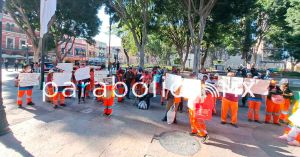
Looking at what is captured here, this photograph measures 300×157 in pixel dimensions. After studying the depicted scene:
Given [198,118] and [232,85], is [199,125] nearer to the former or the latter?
[198,118]

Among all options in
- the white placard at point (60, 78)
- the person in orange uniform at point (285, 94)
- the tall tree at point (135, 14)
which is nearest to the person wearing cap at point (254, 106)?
the person in orange uniform at point (285, 94)

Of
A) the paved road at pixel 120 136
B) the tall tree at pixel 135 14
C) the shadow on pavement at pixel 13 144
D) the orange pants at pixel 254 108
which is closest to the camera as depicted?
the shadow on pavement at pixel 13 144

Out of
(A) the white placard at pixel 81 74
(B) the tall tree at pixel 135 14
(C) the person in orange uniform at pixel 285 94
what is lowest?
(C) the person in orange uniform at pixel 285 94

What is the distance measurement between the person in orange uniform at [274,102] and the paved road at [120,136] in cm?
45

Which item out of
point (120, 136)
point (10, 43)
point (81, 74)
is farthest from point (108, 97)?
point (10, 43)

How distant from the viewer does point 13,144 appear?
5.34m

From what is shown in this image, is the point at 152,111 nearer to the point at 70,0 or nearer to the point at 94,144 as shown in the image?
the point at 94,144

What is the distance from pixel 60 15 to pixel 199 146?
69.5 feet

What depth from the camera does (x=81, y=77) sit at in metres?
9.79

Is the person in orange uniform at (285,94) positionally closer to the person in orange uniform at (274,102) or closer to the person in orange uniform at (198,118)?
the person in orange uniform at (274,102)

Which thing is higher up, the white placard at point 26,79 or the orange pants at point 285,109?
the white placard at point 26,79

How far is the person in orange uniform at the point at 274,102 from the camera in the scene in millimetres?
7758

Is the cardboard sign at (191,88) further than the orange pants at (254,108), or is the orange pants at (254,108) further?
the orange pants at (254,108)

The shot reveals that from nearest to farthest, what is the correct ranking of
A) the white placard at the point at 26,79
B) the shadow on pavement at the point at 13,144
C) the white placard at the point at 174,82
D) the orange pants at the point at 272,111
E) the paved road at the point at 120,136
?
1. the shadow on pavement at the point at 13,144
2. the paved road at the point at 120,136
3. the white placard at the point at 174,82
4. the orange pants at the point at 272,111
5. the white placard at the point at 26,79
